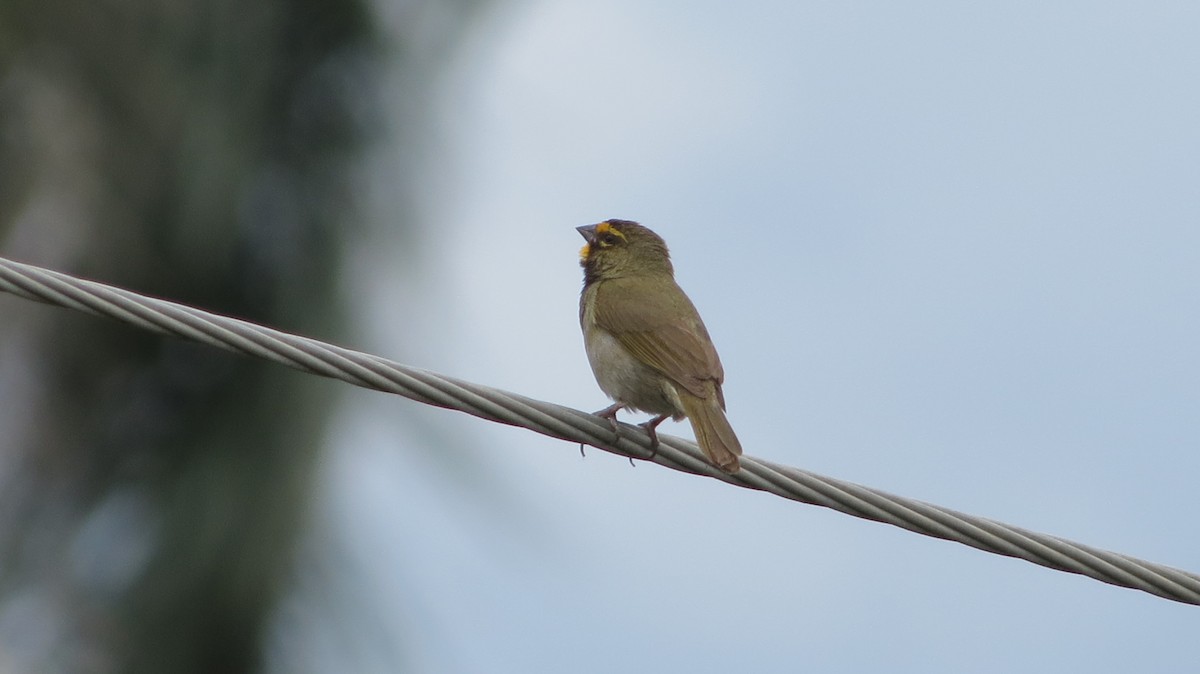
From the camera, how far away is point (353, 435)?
34.8ft

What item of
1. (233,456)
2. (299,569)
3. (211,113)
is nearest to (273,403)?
(233,456)

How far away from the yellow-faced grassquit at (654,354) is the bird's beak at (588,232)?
16.0 inches

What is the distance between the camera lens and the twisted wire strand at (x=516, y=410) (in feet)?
13.3

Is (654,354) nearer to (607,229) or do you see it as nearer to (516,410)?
(607,229)

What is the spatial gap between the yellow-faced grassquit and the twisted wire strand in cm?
68

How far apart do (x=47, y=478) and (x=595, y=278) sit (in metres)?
4.98

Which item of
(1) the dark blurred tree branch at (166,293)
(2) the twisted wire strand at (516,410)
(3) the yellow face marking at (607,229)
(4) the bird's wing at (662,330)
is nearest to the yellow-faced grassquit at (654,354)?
(4) the bird's wing at (662,330)

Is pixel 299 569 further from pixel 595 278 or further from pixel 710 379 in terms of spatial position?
pixel 710 379

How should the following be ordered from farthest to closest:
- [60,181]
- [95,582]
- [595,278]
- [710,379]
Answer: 1. [60,181]
2. [95,582]
3. [595,278]
4. [710,379]

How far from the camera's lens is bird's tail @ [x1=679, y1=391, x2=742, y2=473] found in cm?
509

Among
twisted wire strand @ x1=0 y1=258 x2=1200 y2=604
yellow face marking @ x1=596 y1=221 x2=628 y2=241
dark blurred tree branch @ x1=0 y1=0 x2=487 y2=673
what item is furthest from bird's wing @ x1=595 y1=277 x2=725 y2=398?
dark blurred tree branch @ x1=0 y1=0 x2=487 y2=673

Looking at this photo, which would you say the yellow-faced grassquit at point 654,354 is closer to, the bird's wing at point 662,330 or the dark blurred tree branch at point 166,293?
the bird's wing at point 662,330

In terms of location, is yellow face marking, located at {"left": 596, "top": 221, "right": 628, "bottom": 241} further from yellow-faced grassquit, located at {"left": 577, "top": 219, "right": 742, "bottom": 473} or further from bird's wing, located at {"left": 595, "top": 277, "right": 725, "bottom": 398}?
bird's wing, located at {"left": 595, "top": 277, "right": 725, "bottom": 398}

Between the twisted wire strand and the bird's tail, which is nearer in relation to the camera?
the twisted wire strand
